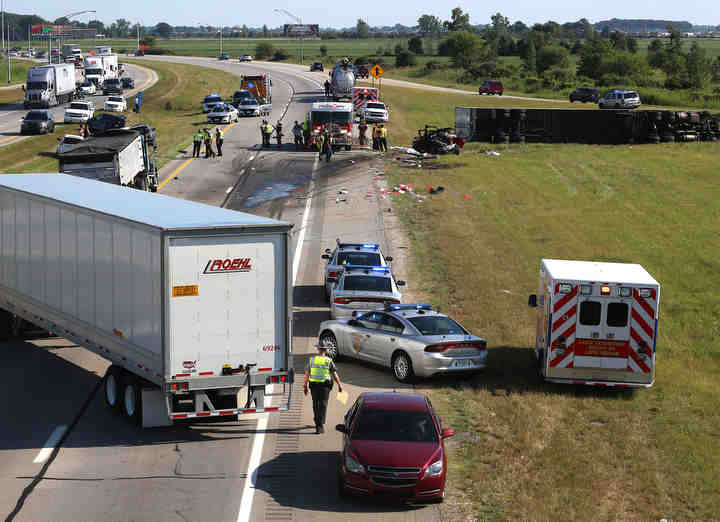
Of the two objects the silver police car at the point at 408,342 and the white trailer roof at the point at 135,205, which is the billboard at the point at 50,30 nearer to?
the white trailer roof at the point at 135,205

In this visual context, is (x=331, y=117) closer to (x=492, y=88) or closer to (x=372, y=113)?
(x=372, y=113)

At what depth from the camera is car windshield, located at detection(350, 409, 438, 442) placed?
1392 cm

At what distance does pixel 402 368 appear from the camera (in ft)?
66.0

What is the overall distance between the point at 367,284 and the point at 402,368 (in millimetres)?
4432

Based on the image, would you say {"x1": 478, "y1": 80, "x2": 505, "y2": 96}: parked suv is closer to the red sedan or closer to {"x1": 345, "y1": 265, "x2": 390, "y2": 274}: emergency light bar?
{"x1": 345, "y1": 265, "x2": 390, "y2": 274}: emergency light bar

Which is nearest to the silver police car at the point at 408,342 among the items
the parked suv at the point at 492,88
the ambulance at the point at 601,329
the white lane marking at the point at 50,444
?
the ambulance at the point at 601,329

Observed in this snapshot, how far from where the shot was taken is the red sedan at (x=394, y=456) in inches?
527

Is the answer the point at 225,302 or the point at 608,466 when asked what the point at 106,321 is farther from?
the point at 608,466

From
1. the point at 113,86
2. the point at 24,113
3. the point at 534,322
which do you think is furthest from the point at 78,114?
the point at 534,322

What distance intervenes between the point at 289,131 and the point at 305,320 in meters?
46.3

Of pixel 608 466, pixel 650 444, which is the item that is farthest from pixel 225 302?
pixel 650 444

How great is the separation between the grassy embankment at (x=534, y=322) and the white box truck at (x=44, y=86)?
4245 cm

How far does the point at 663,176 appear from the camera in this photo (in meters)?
56.1

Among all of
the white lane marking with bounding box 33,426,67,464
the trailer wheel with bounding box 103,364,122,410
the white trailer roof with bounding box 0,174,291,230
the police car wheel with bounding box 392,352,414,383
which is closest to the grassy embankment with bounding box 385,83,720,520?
the police car wheel with bounding box 392,352,414,383
